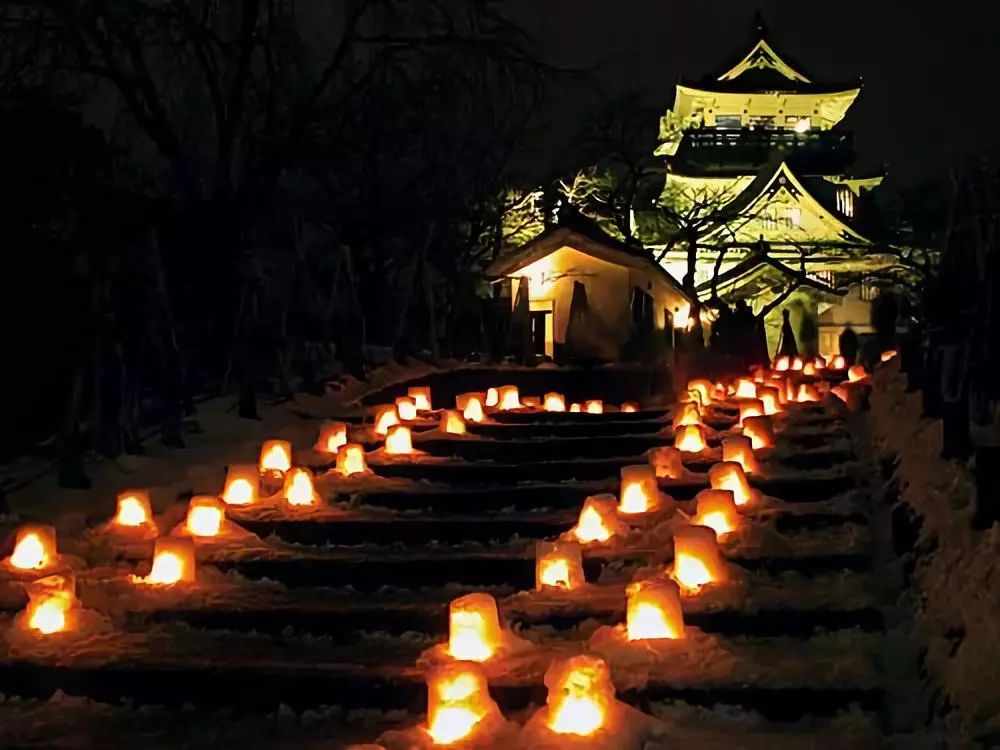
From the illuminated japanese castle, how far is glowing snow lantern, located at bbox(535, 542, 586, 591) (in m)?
23.1

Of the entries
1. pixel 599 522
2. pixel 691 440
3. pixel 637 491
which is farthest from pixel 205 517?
pixel 691 440

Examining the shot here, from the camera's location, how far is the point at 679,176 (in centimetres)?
3319

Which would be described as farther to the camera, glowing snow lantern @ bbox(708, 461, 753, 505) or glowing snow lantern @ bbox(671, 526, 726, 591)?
glowing snow lantern @ bbox(708, 461, 753, 505)

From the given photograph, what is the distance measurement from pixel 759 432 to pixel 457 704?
4057 mm

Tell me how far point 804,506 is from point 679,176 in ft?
92.3

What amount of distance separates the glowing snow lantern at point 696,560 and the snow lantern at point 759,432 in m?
2.32

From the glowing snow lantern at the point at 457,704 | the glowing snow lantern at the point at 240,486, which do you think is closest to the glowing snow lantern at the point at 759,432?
the glowing snow lantern at the point at 240,486

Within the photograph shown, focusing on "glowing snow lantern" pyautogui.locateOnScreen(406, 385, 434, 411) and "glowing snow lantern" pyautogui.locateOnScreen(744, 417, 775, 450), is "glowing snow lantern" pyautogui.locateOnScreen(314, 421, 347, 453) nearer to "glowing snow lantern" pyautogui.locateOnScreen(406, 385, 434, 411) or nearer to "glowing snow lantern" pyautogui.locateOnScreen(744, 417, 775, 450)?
"glowing snow lantern" pyautogui.locateOnScreen(406, 385, 434, 411)

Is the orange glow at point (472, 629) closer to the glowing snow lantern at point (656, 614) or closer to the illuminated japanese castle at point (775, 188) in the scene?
the glowing snow lantern at point (656, 614)

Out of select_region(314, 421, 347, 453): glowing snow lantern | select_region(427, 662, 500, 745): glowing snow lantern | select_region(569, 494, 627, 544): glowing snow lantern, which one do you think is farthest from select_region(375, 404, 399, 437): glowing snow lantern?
select_region(427, 662, 500, 745): glowing snow lantern

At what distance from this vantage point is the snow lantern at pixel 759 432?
7.37m

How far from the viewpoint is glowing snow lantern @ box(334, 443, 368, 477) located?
23.3 feet

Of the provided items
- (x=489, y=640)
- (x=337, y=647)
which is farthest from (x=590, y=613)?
(x=337, y=647)

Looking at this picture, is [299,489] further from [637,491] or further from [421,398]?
[421,398]
